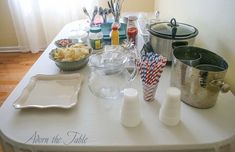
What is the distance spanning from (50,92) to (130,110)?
342mm

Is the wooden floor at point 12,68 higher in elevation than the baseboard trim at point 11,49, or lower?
lower

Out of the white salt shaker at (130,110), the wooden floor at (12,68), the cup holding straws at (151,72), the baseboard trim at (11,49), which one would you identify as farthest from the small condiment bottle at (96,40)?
the baseboard trim at (11,49)

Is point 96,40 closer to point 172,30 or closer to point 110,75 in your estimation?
point 110,75

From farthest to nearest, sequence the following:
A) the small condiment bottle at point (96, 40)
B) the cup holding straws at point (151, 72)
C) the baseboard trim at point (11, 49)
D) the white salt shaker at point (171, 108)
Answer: the baseboard trim at point (11, 49)
the small condiment bottle at point (96, 40)
the cup holding straws at point (151, 72)
the white salt shaker at point (171, 108)

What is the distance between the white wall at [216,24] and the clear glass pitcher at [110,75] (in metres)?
0.36

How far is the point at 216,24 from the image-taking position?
0.96 metres

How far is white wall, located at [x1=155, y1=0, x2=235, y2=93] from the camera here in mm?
861

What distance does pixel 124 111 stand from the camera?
680 millimetres

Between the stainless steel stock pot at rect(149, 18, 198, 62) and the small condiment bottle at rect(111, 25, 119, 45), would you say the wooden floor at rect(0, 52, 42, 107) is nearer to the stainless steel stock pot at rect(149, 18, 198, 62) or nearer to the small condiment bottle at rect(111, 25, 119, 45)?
the small condiment bottle at rect(111, 25, 119, 45)

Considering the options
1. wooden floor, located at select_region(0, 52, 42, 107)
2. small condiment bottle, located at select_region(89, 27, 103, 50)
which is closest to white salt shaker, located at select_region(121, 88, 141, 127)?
small condiment bottle, located at select_region(89, 27, 103, 50)

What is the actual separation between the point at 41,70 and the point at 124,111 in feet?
1.63

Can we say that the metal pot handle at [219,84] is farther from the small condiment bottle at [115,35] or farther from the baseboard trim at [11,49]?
the baseboard trim at [11,49]

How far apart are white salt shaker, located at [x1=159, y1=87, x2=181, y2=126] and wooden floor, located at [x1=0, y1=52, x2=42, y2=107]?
1.66 meters

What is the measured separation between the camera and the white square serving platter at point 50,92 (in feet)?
2.58
